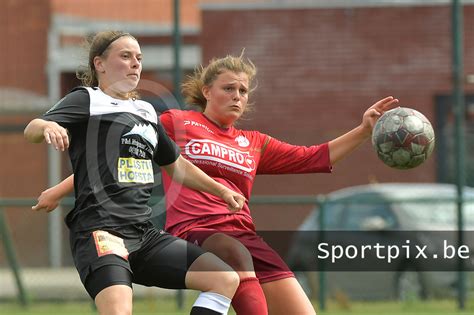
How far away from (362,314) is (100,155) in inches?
216

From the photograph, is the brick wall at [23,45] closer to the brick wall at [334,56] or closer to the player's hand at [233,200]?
the brick wall at [334,56]

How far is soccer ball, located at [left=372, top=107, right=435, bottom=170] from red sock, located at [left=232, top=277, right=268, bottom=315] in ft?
3.41

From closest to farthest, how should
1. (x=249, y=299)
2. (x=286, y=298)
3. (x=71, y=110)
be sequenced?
(x=71, y=110)
(x=249, y=299)
(x=286, y=298)

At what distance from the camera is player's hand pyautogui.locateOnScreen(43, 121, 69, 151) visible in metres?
4.88

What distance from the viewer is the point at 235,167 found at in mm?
6215

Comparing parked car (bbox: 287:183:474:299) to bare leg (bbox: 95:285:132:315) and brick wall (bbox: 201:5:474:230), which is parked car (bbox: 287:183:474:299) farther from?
bare leg (bbox: 95:285:132:315)

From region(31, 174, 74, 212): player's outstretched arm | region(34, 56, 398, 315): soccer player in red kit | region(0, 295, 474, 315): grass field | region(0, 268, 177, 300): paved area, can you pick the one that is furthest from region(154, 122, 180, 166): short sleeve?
region(0, 268, 177, 300): paved area

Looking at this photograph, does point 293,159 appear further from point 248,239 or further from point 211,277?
point 211,277

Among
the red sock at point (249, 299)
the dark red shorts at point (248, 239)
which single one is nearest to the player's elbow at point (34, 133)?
the dark red shorts at point (248, 239)

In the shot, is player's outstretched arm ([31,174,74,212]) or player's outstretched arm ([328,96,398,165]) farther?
player's outstretched arm ([328,96,398,165])

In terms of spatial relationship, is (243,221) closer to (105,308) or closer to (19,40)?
(105,308)

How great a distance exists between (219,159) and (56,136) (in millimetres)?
1434

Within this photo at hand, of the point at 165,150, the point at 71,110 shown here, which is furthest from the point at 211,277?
the point at 71,110

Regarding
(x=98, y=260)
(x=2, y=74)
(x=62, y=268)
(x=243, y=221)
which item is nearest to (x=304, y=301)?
(x=243, y=221)
